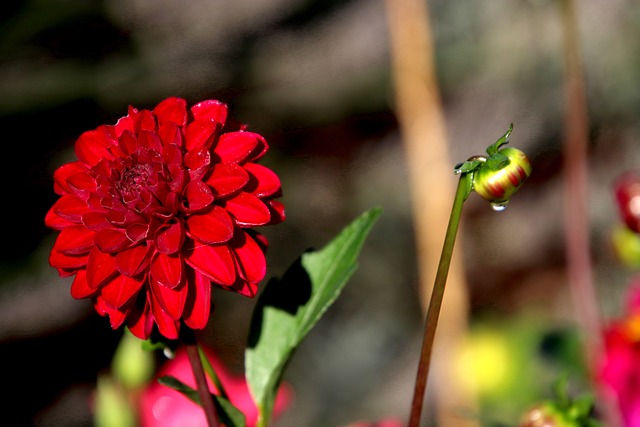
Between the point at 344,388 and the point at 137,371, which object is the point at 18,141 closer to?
the point at 344,388

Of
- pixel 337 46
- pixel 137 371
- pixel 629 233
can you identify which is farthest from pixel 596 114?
pixel 137 371

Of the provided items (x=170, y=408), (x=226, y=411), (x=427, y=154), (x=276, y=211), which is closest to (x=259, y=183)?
(x=276, y=211)

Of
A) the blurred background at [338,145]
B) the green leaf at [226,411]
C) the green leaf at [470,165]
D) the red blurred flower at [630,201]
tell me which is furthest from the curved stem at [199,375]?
the blurred background at [338,145]

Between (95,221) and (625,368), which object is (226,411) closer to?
(95,221)

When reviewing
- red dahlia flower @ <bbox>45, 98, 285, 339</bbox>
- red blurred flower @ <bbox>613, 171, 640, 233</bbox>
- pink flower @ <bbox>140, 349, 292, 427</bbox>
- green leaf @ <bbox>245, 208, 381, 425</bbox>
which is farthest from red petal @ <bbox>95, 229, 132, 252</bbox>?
red blurred flower @ <bbox>613, 171, 640, 233</bbox>

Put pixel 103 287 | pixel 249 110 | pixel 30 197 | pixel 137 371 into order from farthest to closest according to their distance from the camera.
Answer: pixel 249 110, pixel 30 197, pixel 137 371, pixel 103 287

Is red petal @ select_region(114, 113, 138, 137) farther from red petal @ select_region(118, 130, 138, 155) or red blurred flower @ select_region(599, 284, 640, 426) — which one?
red blurred flower @ select_region(599, 284, 640, 426)

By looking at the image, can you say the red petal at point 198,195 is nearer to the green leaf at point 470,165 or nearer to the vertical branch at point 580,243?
the green leaf at point 470,165
